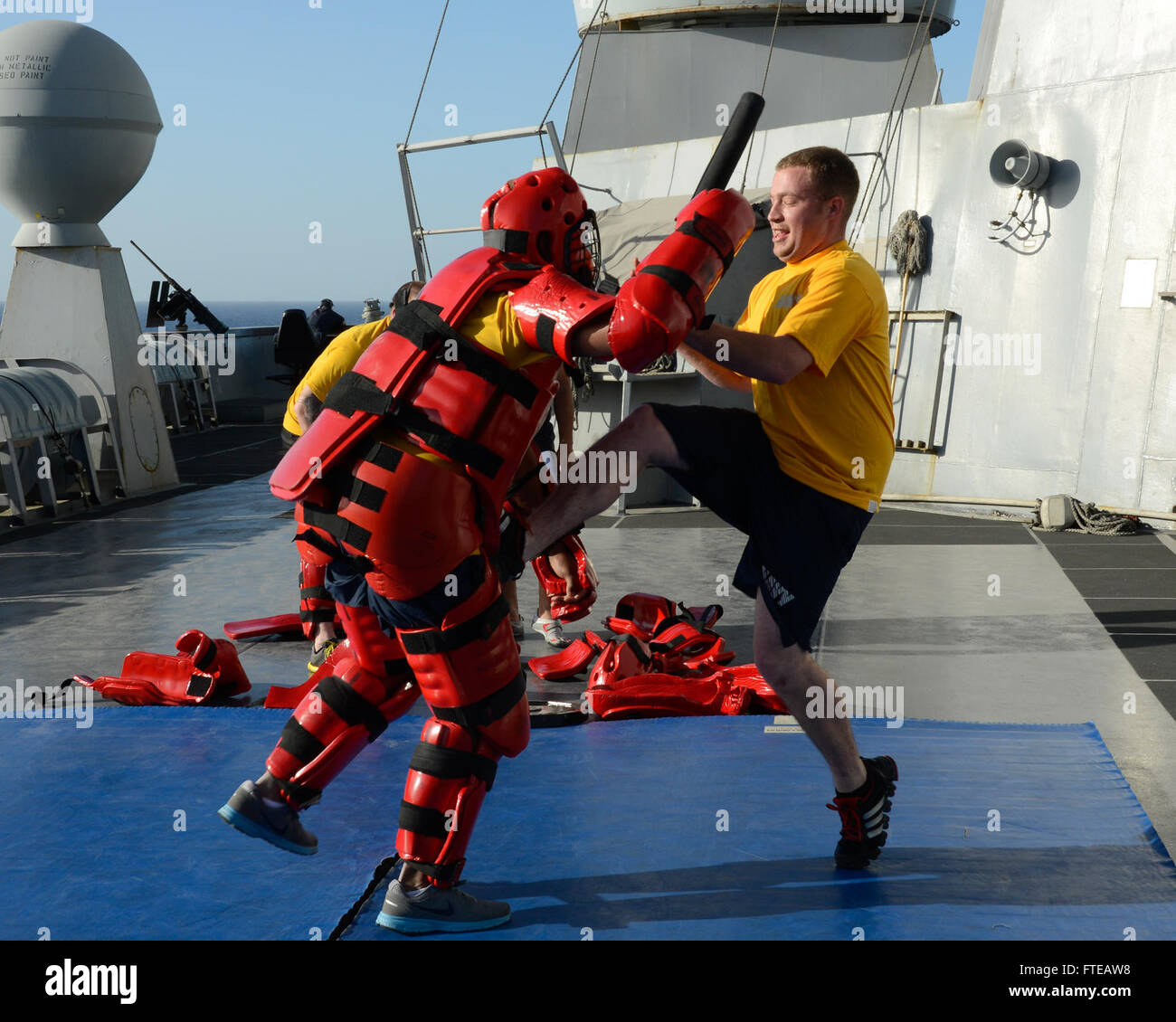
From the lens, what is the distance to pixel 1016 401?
33.8 ft

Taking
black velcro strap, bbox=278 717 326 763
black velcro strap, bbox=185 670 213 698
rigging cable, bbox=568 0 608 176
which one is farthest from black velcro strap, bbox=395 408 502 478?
rigging cable, bbox=568 0 608 176

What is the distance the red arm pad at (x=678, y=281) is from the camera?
2.72 metres

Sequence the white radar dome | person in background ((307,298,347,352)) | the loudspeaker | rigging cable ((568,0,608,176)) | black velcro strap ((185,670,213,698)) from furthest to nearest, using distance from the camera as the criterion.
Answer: rigging cable ((568,0,608,176)) < the white radar dome < person in background ((307,298,347,352)) < the loudspeaker < black velcro strap ((185,670,213,698))

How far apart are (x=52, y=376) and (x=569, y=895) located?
31.4ft

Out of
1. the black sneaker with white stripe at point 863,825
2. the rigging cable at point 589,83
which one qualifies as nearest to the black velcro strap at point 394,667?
the black sneaker with white stripe at point 863,825

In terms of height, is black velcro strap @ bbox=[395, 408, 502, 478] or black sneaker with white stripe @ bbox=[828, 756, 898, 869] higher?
black velcro strap @ bbox=[395, 408, 502, 478]

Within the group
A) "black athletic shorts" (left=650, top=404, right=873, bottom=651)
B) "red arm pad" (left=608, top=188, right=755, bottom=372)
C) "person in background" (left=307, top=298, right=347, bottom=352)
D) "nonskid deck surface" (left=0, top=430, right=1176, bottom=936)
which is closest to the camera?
"red arm pad" (left=608, top=188, right=755, bottom=372)

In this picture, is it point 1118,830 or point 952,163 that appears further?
point 952,163

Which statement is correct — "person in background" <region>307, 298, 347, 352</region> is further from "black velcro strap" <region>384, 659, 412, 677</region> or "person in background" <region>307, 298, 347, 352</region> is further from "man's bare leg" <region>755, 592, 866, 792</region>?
"man's bare leg" <region>755, 592, 866, 792</region>

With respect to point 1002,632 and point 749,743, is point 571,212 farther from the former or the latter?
point 1002,632

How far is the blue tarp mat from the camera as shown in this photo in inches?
121

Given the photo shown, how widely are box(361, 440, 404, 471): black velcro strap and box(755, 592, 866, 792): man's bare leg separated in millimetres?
1100

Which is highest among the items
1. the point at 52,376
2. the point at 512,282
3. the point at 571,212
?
the point at 571,212
